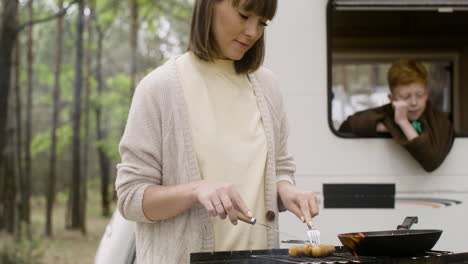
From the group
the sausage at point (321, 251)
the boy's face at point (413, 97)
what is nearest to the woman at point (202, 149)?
the sausage at point (321, 251)

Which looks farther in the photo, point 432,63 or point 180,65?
point 432,63

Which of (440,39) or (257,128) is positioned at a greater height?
(440,39)

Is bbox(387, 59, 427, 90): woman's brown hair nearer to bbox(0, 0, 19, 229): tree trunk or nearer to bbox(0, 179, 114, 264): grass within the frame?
bbox(0, 0, 19, 229): tree trunk

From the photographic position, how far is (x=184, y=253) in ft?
7.02

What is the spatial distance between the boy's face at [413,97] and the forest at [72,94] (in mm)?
9207

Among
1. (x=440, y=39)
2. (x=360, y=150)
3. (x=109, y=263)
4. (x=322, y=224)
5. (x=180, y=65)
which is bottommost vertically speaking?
(x=109, y=263)

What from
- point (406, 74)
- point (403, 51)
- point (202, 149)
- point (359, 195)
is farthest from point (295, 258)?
point (403, 51)

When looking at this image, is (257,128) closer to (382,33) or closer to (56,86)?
(382,33)

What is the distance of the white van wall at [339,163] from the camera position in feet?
12.5

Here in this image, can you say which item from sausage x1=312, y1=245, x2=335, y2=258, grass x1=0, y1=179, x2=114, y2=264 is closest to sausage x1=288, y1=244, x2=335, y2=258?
sausage x1=312, y1=245, x2=335, y2=258

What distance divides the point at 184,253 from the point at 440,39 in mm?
4237

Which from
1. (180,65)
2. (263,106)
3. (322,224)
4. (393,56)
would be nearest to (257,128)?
(263,106)

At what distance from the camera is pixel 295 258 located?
1970mm

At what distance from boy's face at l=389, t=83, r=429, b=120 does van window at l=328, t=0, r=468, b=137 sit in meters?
1.40
